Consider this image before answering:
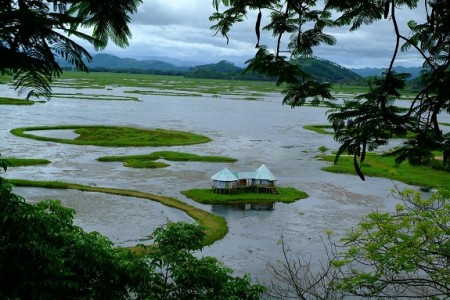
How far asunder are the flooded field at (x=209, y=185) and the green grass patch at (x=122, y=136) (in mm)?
1351

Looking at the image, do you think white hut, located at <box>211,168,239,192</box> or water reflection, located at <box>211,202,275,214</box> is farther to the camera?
white hut, located at <box>211,168,239,192</box>

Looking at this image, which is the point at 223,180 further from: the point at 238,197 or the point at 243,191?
the point at 243,191

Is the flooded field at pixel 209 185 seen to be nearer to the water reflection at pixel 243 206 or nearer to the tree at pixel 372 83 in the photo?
the water reflection at pixel 243 206

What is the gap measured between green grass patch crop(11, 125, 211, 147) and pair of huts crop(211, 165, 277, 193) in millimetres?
16277

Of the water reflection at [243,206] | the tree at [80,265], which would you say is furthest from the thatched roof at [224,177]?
the tree at [80,265]

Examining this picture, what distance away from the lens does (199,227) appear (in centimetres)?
982

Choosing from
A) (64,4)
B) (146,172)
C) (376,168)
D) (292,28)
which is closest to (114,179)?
(146,172)

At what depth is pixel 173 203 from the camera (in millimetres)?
25188

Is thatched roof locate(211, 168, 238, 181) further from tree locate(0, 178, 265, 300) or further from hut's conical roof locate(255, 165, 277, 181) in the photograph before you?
tree locate(0, 178, 265, 300)

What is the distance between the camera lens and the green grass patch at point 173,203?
2105cm

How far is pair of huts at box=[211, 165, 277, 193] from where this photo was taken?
27531 mm

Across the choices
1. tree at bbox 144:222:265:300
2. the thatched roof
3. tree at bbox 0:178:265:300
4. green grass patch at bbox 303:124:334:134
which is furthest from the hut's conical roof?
green grass patch at bbox 303:124:334:134

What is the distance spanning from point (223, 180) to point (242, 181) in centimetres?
189

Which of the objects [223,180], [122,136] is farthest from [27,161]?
[223,180]
